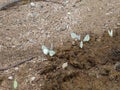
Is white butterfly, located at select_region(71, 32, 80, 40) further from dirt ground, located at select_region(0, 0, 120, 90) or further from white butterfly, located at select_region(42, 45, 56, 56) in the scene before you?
white butterfly, located at select_region(42, 45, 56, 56)

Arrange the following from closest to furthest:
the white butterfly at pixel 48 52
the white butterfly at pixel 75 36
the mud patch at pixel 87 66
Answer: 1. the mud patch at pixel 87 66
2. the white butterfly at pixel 48 52
3. the white butterfly at pixel 75 36

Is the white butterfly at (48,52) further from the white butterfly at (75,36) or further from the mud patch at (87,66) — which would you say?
the white butterfly at (75,36)

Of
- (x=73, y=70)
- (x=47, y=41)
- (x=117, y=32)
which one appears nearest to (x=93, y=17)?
(x=117, y=32)

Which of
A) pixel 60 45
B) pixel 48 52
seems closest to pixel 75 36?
pixel 60 45

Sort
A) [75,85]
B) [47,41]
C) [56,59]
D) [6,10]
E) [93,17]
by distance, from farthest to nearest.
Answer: [6,10]
[93,17]
[47,41]
[56,59]
[75,85]

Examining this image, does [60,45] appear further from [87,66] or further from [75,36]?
[87,66]

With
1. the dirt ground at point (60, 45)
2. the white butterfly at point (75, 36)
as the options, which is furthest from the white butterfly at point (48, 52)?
the white butterfly at point (75, 36)

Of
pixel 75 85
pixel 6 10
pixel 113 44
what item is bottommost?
pixel 75 85

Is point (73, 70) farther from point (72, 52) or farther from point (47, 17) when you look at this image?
point (47, 17)
